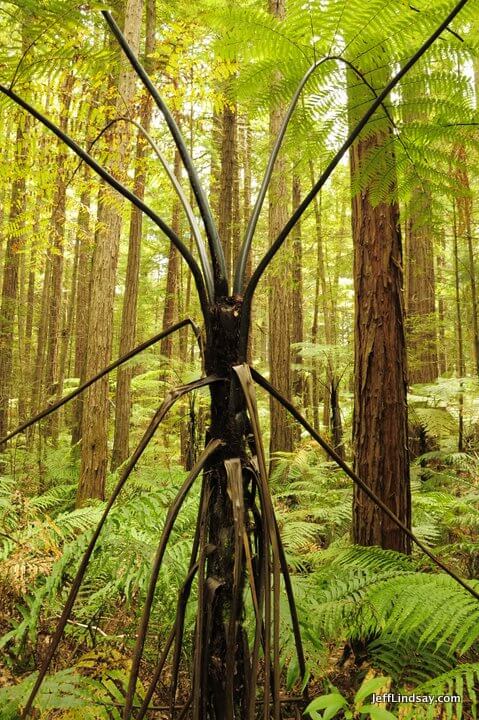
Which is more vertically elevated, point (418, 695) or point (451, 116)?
point (451, 116)

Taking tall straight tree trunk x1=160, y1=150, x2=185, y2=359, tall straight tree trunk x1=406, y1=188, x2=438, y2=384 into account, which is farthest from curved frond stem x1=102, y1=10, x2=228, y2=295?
tall straight tree trunk x1=160, y1=150, x2=185, y2=359

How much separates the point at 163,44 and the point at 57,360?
26.5ft

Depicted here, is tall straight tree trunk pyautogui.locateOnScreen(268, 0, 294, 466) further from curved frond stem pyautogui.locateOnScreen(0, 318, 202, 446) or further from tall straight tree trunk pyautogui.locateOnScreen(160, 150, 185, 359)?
curved frond stem pyautogui.locateOnScreen(0, 318, 202, 446)

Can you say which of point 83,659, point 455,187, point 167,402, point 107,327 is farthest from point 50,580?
point 107,327

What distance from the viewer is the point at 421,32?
1.42 metres

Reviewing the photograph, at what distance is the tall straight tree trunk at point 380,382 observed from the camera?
7.63ft

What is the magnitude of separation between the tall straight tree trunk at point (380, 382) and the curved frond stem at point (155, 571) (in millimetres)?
1746

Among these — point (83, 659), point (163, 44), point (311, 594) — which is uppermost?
point (163, 44)

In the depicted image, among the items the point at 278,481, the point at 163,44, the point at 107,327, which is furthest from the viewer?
the point at 278,481

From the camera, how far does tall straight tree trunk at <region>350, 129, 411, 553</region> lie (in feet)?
7.63

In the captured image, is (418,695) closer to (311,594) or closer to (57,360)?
(311,594)

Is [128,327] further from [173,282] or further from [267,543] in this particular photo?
[267,543]

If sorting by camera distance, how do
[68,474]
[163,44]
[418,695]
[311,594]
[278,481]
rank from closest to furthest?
[418,695] → [311,594] → [163,44] → [278,481] → [68,474]

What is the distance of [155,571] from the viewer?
70cm
